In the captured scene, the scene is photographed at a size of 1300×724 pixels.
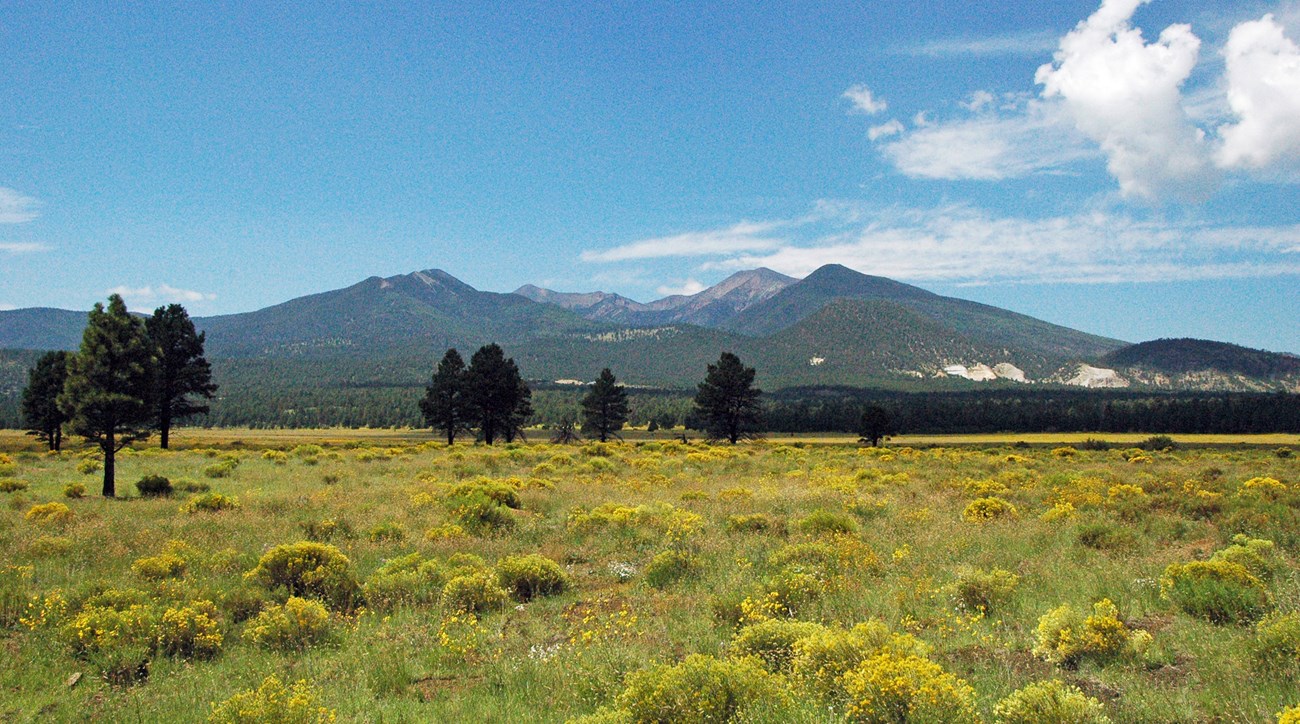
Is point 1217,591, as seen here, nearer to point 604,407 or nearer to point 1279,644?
point 1279,644

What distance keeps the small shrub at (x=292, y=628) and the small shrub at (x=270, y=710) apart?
2.32 m

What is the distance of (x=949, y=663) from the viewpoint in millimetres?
6340

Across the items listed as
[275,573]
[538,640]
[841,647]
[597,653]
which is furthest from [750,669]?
[275,573]

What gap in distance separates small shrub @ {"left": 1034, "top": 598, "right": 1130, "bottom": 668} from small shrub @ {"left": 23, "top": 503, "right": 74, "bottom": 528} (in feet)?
63.3

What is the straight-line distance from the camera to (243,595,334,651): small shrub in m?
7.74

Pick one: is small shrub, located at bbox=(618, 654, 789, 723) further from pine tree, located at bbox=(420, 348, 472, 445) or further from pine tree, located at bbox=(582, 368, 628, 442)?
pine tree, located at bbox=(582, 368, 628, 442)

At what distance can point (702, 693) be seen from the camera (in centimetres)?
521

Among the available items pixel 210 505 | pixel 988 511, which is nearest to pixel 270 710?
pixel 988 511

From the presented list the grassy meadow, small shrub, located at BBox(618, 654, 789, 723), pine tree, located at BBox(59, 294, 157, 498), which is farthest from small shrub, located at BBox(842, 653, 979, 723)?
pine tree, located at BBox(59, 294, 157, 498)

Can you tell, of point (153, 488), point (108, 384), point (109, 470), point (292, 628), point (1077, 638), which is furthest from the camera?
point (108, 384)

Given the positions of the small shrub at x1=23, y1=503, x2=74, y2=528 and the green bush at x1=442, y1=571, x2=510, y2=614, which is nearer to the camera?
the green bush at x1=442, y1=571, x2=510, y2=614

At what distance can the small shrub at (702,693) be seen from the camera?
5102mm

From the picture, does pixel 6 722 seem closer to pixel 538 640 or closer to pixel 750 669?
pixel 538 640

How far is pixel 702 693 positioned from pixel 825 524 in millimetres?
8153
